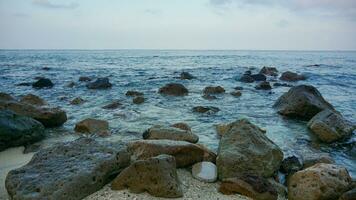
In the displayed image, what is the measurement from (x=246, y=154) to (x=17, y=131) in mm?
4919

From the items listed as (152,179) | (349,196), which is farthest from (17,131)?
(349,196)

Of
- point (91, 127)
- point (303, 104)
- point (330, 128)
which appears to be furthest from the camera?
point (303, 104)

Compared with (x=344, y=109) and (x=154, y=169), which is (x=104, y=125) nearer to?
(x=154, y=169)

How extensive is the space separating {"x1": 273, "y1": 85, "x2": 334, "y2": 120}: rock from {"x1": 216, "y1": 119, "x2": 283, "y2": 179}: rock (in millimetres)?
5207

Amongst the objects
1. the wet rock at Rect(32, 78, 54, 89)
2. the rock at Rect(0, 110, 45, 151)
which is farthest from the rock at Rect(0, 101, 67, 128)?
the wet rock at Rect(32, 78, 54, 89)

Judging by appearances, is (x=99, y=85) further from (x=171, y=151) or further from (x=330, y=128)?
(x=171, y=151)

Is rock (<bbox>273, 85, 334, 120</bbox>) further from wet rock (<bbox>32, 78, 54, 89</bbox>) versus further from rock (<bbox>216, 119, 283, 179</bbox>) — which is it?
wet rock (<bbox>32, 78, 54, 89</bbox>)

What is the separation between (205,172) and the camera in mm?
5805

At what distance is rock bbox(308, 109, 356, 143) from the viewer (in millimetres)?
8711

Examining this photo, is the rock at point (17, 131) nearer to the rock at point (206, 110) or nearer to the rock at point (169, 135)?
the rock at point (169, 135)

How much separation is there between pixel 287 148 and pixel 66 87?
14954 millimetres

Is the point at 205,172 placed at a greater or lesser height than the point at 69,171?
lesser

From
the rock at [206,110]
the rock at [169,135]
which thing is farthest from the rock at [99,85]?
the rock at [169,135]

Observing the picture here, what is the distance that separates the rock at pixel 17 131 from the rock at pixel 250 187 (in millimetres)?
4709
